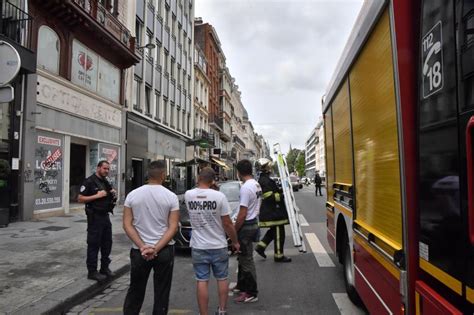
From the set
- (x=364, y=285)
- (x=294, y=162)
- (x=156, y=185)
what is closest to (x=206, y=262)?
(x=156, y=185)

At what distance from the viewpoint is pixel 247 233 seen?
564 centimetres

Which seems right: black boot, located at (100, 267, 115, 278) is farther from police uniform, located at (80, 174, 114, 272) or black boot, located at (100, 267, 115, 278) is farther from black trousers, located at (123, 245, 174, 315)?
black trousers, located at (123, 245, 174, 315)

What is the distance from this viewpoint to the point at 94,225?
20.6ft

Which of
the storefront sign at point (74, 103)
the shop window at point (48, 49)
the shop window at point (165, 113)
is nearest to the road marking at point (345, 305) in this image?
the storefront sign at point (74, 103)

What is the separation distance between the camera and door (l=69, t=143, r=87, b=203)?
17569 mm

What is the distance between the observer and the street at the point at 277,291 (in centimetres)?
524

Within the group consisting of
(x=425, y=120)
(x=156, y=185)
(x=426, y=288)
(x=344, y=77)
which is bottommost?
(x=426, y=288)

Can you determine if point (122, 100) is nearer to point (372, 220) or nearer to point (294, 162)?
point (372, 220)

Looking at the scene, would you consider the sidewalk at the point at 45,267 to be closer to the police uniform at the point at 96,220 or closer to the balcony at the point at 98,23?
the police uniform at the point at 96,220

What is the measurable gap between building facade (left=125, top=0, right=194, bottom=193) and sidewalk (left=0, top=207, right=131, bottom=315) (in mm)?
10971

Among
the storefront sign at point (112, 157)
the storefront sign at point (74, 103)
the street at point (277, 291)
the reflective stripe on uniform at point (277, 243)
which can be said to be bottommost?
the street at point (277, 291)

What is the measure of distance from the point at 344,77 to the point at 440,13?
2711mm

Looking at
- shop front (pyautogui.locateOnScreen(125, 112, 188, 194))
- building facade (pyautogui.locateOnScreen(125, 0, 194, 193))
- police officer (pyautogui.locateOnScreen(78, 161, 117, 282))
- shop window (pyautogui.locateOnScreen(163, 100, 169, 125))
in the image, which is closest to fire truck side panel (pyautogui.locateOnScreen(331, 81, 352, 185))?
police officer (pyautogui.locateOnScreen(78, 161, 117, 282))

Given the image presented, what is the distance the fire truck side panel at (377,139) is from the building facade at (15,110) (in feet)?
35.2
